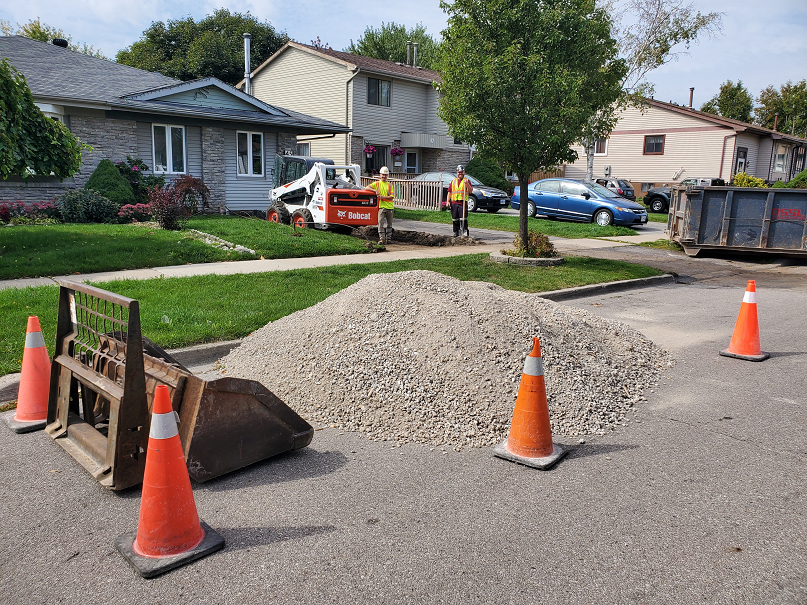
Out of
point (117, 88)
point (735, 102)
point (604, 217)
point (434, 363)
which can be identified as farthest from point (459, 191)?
point (735, 102)

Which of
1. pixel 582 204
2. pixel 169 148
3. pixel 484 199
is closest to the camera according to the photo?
pixel 169 148

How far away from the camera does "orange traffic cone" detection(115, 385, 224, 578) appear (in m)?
3.08

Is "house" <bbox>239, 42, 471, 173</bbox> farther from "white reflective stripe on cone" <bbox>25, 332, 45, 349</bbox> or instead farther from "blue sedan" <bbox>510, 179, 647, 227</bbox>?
"white reflective stripe on cone" <bbox>25, 332, 45, 349</bbox>

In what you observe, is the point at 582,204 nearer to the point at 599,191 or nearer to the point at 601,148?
the point at 599,191

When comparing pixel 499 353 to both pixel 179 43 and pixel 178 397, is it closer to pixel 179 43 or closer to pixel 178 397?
pixel 178 397

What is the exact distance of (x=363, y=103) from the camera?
3325 cm

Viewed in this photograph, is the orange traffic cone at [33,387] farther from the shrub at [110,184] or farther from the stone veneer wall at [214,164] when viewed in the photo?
Result: the stone veneer wall at [214,164]

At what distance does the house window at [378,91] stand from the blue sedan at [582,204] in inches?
509

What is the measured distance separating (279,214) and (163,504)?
1569cm

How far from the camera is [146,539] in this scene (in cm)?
309

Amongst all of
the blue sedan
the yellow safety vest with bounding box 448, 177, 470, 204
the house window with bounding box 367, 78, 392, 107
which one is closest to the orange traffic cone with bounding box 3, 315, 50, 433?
the yellow safety vest with bounding box 448, 177, 470, 204

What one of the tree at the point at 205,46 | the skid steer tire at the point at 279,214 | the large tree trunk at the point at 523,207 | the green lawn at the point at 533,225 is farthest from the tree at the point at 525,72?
the tree at the point at 205,46

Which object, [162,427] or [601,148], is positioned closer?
[162,427]

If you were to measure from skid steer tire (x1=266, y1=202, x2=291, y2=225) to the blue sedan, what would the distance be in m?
9.19
